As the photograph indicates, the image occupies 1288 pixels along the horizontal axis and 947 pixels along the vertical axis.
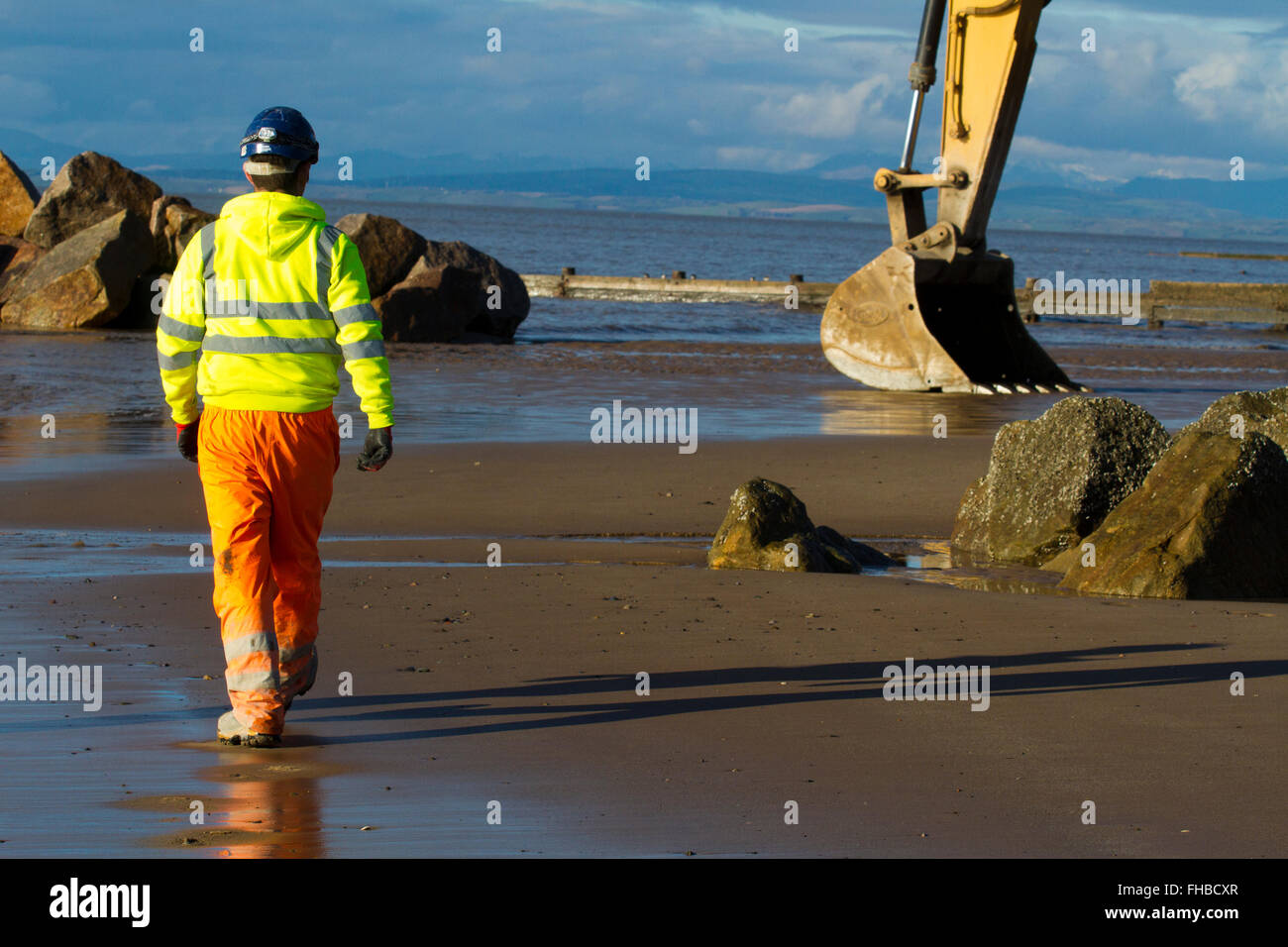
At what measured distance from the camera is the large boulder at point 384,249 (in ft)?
91.9

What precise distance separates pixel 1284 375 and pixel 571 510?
17.7 m

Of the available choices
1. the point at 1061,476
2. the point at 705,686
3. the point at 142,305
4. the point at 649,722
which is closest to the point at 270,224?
the point at 649,722

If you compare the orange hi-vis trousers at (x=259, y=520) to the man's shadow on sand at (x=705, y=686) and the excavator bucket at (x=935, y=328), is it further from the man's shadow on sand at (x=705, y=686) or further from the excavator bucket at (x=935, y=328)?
the excavator bucket at (x=935, y=328)

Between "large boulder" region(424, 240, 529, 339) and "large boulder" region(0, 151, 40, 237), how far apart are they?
8.79 m

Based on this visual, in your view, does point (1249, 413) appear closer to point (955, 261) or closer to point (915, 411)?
point (915, 411)

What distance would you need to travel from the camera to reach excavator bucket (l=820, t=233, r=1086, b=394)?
19578 millimetres

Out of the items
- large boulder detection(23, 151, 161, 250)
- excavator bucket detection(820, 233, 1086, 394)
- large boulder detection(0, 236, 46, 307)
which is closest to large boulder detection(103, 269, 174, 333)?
large boulder detection(23, 151, 161, 250)

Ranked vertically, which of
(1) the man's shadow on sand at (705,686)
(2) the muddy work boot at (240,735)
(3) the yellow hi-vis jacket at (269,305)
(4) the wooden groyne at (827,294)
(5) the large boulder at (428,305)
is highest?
(4) the wooden groyne at (827,294)

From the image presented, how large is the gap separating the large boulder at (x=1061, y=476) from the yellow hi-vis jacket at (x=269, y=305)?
5275mm

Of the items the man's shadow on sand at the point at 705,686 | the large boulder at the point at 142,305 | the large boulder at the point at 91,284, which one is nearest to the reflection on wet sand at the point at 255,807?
the man's shadow on sand at the point at 705,686

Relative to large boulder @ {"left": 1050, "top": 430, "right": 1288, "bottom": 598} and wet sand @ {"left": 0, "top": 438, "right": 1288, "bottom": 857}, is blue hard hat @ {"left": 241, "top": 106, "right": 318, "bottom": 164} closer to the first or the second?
wet sand @ {"left": 0, "top": 438, "right": 1288, "bottom": 857}

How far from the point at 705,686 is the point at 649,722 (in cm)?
60

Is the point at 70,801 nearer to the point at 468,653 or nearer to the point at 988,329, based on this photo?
the point at 468,653
